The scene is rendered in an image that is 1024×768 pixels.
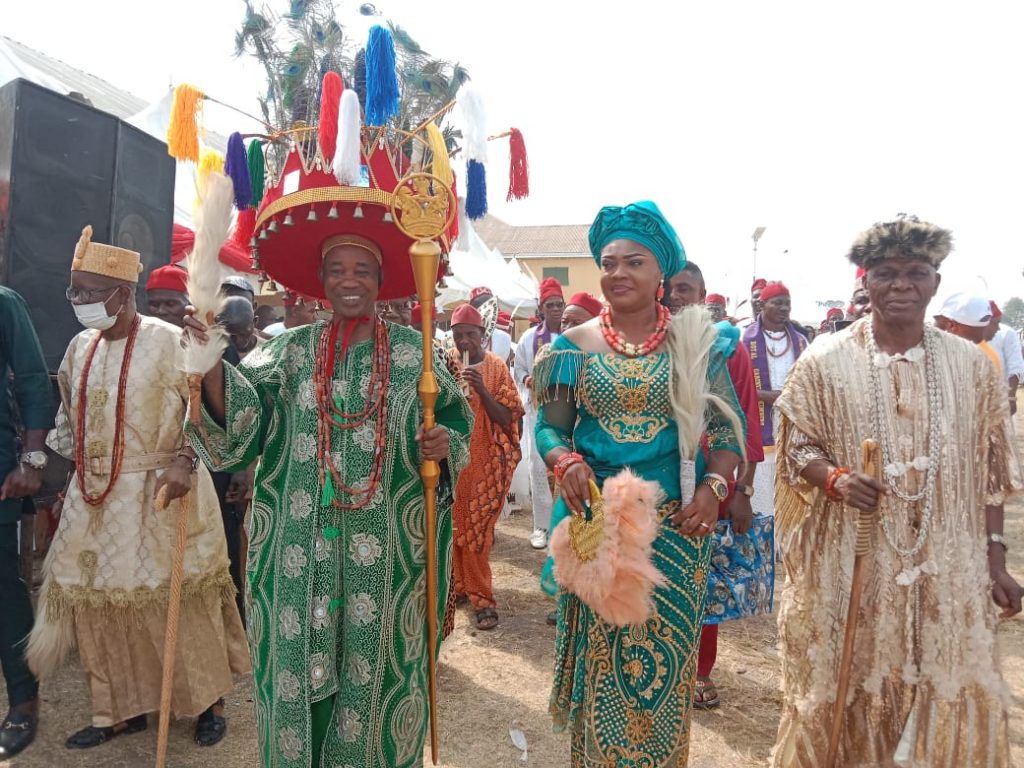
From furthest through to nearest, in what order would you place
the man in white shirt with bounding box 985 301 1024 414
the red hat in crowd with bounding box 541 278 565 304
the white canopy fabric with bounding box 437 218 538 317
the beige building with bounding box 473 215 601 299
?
the beige building with bounding box 473 215 601 299 < the white canopy fabric with bounding box 437 218 538 317 < the man in white shirt with bounding box 985 301 1024 414 < the red hat in crowd with bounding box 541 278 565 304

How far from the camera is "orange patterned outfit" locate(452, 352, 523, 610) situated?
5.42 meters

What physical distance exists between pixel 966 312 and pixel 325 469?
489 cm

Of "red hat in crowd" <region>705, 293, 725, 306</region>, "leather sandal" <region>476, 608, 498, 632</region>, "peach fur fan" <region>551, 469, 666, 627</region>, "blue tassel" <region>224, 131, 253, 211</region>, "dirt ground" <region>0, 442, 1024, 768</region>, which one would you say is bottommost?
"dirt ground" <region>0, 442, 1024, 768</region>

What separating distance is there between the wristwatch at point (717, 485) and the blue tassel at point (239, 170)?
6.78 ft

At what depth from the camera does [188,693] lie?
3.67 metres

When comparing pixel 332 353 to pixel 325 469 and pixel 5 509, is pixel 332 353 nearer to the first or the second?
pixel 325 469

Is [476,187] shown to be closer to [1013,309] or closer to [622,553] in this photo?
[622,553]

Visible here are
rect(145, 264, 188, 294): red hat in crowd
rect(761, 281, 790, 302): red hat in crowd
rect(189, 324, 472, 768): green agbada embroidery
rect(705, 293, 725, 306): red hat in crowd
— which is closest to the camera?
rect(189, 324, 472, 768): green agbada embroidery

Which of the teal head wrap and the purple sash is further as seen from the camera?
the purple sash

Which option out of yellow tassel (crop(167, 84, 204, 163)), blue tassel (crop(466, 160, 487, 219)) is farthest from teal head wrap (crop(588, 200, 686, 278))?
yellow tassel (crop(167, 84, 204, 163))

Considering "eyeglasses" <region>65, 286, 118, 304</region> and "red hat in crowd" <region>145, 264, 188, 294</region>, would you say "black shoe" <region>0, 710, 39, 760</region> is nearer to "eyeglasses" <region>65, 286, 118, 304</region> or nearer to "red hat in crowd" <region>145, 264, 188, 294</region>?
"eyeglasses" <region>65, 286, 118, 304</region>

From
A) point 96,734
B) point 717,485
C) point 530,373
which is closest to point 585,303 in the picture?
point 530,373

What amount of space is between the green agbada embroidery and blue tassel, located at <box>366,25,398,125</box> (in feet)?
2.88

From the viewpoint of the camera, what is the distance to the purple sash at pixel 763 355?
5750mm
